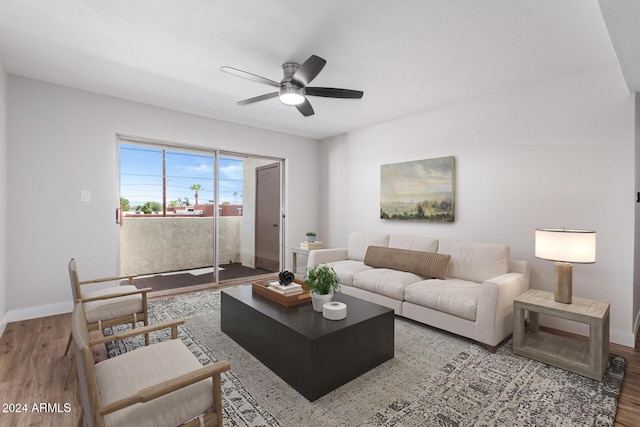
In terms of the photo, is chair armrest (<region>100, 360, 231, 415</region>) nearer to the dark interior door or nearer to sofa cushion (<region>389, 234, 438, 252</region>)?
sofa cushion (<region>389, 234, 438, 252</region>)

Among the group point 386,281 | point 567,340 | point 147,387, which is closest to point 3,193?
point 147,387

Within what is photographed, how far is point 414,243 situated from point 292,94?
246 cm

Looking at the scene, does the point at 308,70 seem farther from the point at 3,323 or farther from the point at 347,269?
the point at 3,323

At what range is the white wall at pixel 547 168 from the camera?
282 centimetres

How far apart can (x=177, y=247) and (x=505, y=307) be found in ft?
14.0

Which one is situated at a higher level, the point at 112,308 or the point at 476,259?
the point at 476,259

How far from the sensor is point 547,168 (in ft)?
10.6

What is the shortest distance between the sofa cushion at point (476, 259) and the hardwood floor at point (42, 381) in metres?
1.12

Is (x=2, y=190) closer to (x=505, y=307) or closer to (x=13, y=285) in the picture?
(x=13, y=285)

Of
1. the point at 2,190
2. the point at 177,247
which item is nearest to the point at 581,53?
the point at 177,247

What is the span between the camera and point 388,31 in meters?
2.38

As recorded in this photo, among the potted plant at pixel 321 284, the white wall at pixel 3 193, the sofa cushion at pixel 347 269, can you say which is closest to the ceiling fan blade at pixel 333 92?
the potted plant at pixel 321 284

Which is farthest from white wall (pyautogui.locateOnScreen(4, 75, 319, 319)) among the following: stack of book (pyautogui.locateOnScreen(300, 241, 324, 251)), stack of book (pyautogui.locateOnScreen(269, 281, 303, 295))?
stack of book (pyautogui.locateOnScreen(300, 241, 324, 251))

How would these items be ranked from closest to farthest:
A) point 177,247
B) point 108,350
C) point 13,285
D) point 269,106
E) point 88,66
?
point 108,350 < point 88,66 < point 13,285 < point 269,106 < point 177,247
